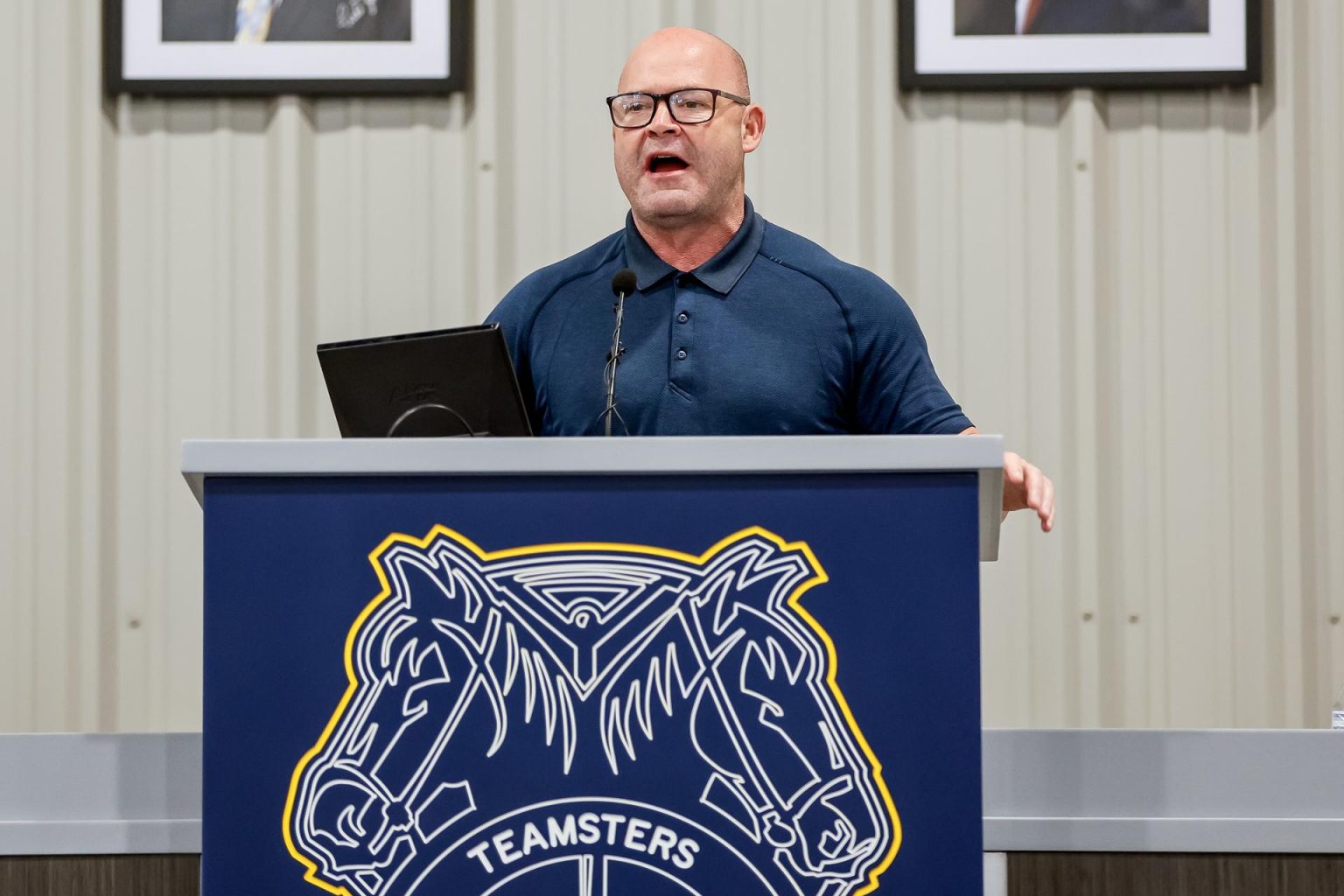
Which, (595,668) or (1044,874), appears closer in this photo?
(595,668)

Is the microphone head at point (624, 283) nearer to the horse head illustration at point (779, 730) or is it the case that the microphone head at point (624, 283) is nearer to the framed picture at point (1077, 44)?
the horse head illustration at point (779, 730)

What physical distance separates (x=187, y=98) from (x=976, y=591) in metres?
2.11

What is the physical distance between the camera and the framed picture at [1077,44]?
2.59 meters

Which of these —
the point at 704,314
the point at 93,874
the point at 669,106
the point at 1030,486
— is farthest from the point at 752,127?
the point at 93,874

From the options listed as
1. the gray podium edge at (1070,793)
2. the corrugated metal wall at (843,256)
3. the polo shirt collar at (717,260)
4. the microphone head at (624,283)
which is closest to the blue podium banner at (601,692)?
the microphone head at (624,283)

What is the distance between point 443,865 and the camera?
1.04m

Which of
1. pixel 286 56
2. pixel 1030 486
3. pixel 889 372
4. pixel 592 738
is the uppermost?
pixel 286 56

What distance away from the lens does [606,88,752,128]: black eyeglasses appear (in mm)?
1765

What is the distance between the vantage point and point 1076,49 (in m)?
2.61

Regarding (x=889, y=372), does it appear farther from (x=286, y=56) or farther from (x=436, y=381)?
(x=286, y=56)

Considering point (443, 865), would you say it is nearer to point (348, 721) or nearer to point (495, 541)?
point (348, 721)

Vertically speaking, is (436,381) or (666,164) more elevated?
(666,164)

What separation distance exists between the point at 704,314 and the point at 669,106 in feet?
0.93

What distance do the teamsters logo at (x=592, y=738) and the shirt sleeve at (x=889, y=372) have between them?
2.26 ft
